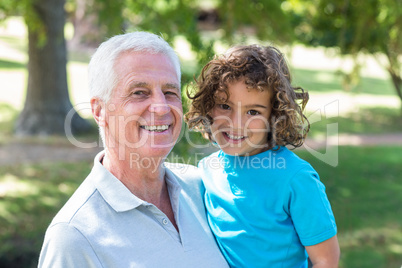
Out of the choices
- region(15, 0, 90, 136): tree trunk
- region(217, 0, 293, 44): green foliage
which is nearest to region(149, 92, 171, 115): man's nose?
region(217, 0, 293, 44): green foliage

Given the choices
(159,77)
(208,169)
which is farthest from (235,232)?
(159,77)

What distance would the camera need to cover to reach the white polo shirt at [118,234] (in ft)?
5.63

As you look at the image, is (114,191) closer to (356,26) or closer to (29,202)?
(29,202)

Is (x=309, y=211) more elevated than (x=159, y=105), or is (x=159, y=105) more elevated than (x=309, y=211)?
(x=159, y=105)

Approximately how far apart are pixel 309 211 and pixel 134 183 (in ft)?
2.49

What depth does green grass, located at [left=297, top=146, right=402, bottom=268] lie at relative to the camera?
6.17 meters

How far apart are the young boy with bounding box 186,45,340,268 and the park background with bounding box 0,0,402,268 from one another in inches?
24.3

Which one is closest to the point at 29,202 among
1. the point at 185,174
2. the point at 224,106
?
the point at 185,174

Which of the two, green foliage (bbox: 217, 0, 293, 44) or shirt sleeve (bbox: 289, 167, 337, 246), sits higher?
green foliage (bbox: 217, 0, 293, 44)

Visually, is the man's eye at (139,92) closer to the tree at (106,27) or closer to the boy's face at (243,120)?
the boy's face at (243,120)

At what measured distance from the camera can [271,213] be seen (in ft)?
6.95

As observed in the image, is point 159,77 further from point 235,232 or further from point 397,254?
point 397,254

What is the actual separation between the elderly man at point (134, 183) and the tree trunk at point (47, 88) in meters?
7.91

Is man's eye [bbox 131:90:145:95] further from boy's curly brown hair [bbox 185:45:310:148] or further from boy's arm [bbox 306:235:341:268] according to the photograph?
boy's arm [bbox 306:235:341:268]
